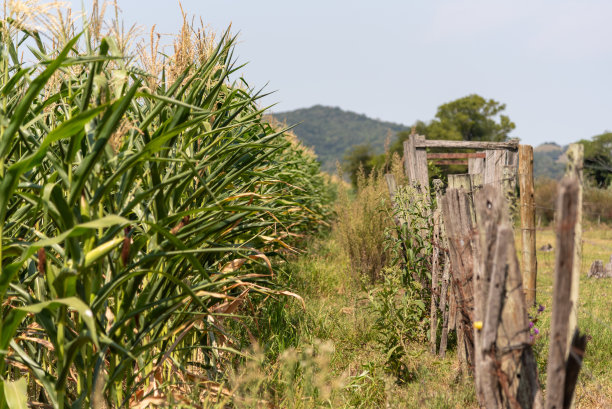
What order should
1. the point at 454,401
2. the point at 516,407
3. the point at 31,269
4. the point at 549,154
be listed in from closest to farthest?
the point at 516,407 → the point at 31,269 → the point at 454,401 → the point at 549,154

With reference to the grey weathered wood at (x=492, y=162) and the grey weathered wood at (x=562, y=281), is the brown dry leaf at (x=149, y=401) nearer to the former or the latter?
the grey weathered wood at (x=562, y=281)

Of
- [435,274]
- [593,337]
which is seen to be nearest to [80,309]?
[435,274]

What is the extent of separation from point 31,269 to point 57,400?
22.8 inches

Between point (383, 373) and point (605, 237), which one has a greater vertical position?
point (383, 373)

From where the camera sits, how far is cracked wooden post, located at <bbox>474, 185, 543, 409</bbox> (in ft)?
5.69

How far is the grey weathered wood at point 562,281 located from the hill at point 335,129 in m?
102

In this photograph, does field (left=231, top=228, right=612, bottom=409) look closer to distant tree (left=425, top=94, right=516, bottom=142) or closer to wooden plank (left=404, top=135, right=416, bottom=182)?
wooden plank (left=404, top=135, right=416, bottom=182)

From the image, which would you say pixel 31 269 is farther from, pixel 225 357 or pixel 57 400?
pixel 225 357

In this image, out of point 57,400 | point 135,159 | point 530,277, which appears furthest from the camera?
point 530,277

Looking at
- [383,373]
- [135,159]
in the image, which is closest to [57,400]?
[135,159]

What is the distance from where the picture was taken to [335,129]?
418 feet

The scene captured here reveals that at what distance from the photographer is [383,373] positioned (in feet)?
10.6

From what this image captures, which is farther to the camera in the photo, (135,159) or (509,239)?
(509,239)

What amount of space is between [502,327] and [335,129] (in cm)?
12760
